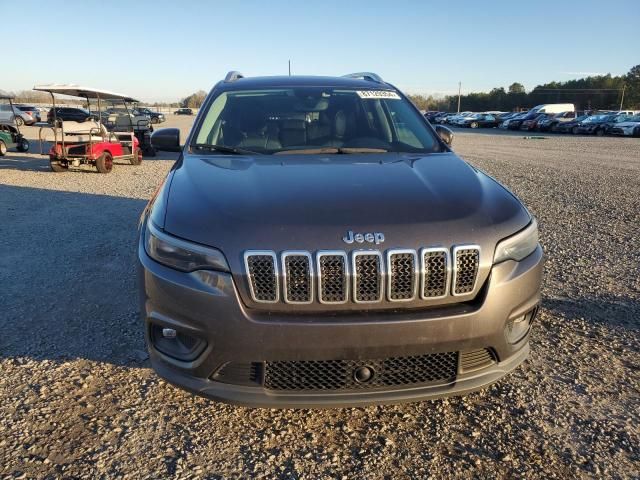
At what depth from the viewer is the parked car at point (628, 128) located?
103 ft

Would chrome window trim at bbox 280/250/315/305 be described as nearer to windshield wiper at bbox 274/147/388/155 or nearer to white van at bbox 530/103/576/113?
windshield wiper at bbox 274/147/388/155

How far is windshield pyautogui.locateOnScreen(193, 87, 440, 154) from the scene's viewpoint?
3576 millimetres

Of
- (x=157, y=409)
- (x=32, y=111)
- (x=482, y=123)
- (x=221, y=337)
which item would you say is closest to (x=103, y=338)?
(x=157, y=409)

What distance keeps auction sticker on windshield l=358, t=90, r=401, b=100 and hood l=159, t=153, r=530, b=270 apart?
1212 mm

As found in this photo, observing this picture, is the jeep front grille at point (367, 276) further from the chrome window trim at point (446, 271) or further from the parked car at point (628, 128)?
the parked car at point (628, 128)

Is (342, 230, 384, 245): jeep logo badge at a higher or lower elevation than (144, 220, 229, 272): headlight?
higher

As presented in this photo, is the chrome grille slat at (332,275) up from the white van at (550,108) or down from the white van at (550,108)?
down

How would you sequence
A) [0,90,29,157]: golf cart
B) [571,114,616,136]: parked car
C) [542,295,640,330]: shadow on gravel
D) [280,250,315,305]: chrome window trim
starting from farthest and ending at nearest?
1. [571,114,616,136]: parked car
2. [0,90,29,157]: golf cart
3. [542,295,640,330]: shadow on gravel
4. [280,250,315,305]: chrome window trim

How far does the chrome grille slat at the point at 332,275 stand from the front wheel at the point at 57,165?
492 inches

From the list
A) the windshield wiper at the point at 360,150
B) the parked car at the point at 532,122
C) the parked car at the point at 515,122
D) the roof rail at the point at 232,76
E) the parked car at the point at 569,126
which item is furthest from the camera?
the parked car at the point at 515,122

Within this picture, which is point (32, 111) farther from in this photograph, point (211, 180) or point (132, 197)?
point (211, 180)

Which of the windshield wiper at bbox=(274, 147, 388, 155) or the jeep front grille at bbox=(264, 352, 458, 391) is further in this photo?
the windshield wiper at bbox=(274, 147, 388, 155)

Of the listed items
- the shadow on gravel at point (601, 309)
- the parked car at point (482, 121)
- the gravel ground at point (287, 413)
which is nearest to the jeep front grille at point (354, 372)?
the gravel ground at point (287, 413)

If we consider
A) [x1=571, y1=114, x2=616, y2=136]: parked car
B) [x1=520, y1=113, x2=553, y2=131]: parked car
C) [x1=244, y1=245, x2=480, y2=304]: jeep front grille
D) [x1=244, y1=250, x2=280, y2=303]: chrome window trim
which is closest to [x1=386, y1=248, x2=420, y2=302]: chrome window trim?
[x1=244, y1=245, x2=480, y2=304]: jeep front grille
